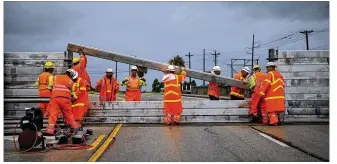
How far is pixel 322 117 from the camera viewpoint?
15.4 metres

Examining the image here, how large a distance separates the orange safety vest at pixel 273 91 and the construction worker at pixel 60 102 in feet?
19.6

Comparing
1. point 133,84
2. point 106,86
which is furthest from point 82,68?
point 133,84

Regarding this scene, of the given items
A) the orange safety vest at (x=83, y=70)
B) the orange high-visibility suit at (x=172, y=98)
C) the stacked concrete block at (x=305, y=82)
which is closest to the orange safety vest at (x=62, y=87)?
the orange safety vest at (x=83, y=70)

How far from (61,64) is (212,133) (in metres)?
5.89

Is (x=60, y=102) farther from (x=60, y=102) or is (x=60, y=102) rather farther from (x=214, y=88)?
(x=214, y=88)

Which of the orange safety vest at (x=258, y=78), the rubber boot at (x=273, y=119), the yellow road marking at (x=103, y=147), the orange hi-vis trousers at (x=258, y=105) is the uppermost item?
the orange safety vest at (x=258, y=78)

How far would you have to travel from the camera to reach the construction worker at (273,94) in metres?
14.1

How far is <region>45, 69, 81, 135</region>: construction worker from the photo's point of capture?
1113cm

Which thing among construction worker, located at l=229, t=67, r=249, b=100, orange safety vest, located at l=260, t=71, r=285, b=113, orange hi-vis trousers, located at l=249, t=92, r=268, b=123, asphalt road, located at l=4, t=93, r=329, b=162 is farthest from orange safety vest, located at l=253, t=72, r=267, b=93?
asphalt road, located at l=4, t=93, r=329, b=162

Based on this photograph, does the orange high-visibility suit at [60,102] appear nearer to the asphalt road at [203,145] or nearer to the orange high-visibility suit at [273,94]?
the asphalt road at [203,145]

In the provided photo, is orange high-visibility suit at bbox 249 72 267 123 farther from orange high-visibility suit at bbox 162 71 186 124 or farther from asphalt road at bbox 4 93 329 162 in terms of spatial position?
orange high-visibility suit at bbox 162 71 186 124

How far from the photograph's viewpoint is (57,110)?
11.2 metres

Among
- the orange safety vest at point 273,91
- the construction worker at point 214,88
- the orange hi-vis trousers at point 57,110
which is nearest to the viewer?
the orange hi-vis trousers at point 57,110

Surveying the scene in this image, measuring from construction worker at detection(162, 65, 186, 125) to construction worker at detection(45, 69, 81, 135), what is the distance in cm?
373
